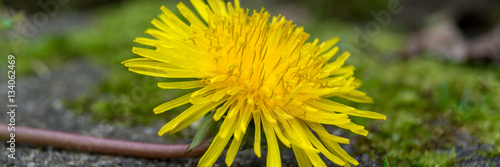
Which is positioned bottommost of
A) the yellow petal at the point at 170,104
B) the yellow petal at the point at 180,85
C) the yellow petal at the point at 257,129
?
the yellow petal at the point at 257,129

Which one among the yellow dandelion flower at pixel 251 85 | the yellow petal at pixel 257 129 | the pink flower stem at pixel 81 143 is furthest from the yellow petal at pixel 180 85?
the pink flower stem at pixel 81 143

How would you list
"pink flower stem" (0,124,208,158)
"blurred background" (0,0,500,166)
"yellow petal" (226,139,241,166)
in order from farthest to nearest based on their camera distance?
"blurred background" (0,0,500,166), "pink flower stem" (0,124,208,158), "yellow petal" (226,139,241,166)

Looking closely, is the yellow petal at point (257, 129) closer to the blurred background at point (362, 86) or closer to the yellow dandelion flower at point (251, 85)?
the yellow dandelion flower at point (251, 85)

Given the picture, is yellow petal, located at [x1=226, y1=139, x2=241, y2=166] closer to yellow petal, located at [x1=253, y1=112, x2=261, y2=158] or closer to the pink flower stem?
yellow petal, located at [x1=253, y1=112, x2=261, y2=158]

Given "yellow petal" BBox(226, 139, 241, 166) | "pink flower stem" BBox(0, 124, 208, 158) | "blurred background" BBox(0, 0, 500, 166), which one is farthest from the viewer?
"blurred background" BBox(0, 0, 500, 166)

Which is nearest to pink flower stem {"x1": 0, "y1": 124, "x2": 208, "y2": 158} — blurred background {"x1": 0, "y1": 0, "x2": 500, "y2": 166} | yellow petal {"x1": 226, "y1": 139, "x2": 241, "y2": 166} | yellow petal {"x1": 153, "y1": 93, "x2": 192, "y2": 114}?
blurred background {"x1": 0, "y1": 0, "x2": 500, "y2": 166}

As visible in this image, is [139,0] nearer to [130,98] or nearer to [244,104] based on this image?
[130,98]

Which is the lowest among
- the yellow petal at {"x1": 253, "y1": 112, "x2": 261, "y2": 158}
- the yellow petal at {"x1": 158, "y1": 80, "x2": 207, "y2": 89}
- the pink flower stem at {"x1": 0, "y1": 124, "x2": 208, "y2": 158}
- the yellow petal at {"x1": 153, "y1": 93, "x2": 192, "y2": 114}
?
the pink flower stem at {"x1": 0, "y1": 124, "x2": 208, "y2": 158}
